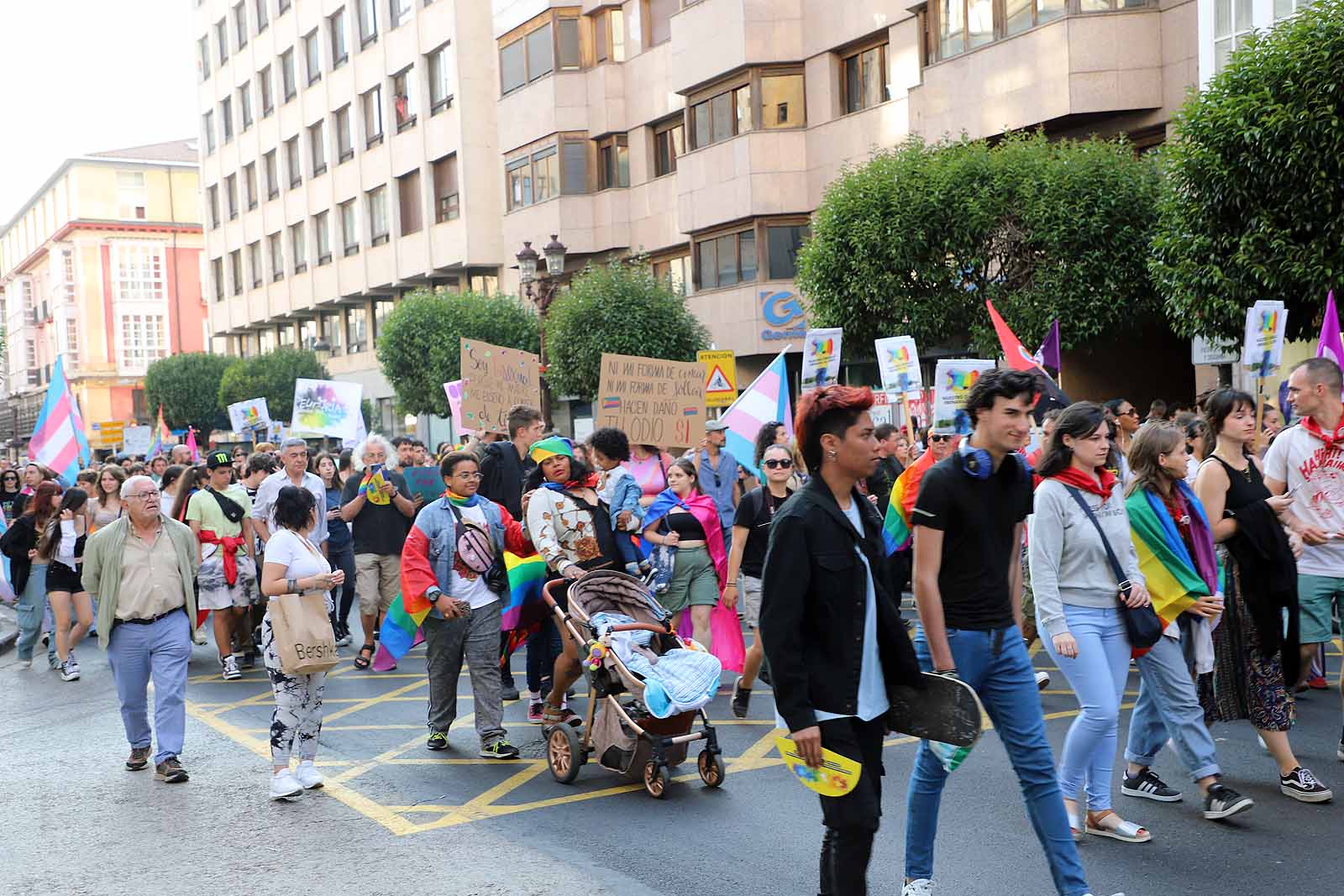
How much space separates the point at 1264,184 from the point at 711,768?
13019mm

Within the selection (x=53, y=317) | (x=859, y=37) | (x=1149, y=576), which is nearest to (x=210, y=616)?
(x=1149, y=576)

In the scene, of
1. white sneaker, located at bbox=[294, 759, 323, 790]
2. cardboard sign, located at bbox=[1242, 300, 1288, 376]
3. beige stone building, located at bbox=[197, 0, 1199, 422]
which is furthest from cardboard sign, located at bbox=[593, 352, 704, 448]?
beige stone building, located at bbox=[197, 0, 1199, 422]

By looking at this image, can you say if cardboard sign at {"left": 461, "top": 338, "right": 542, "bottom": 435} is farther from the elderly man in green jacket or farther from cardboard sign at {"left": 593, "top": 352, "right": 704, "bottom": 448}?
the elderly man in green jacket

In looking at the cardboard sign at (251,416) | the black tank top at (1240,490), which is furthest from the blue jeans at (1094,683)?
the cardboard sign at (251,416)

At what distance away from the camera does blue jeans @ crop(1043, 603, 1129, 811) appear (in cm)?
552

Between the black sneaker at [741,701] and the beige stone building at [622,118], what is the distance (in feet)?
53.5

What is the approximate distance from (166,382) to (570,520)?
181 ft

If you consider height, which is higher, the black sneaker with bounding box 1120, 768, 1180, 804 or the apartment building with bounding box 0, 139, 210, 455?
the apartment building with bounding box 0, 139, 210, 455

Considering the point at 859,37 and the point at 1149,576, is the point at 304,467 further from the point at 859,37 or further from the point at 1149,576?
the point at 859,37

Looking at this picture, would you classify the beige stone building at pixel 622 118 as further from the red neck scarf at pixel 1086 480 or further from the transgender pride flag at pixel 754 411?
the red neck scarf at pixel 1086 480

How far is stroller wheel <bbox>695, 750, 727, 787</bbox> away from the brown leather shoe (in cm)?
306

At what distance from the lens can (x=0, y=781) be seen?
316 inches

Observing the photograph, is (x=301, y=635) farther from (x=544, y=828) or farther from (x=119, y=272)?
(x=119, y=272)

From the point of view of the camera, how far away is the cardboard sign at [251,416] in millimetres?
25859
